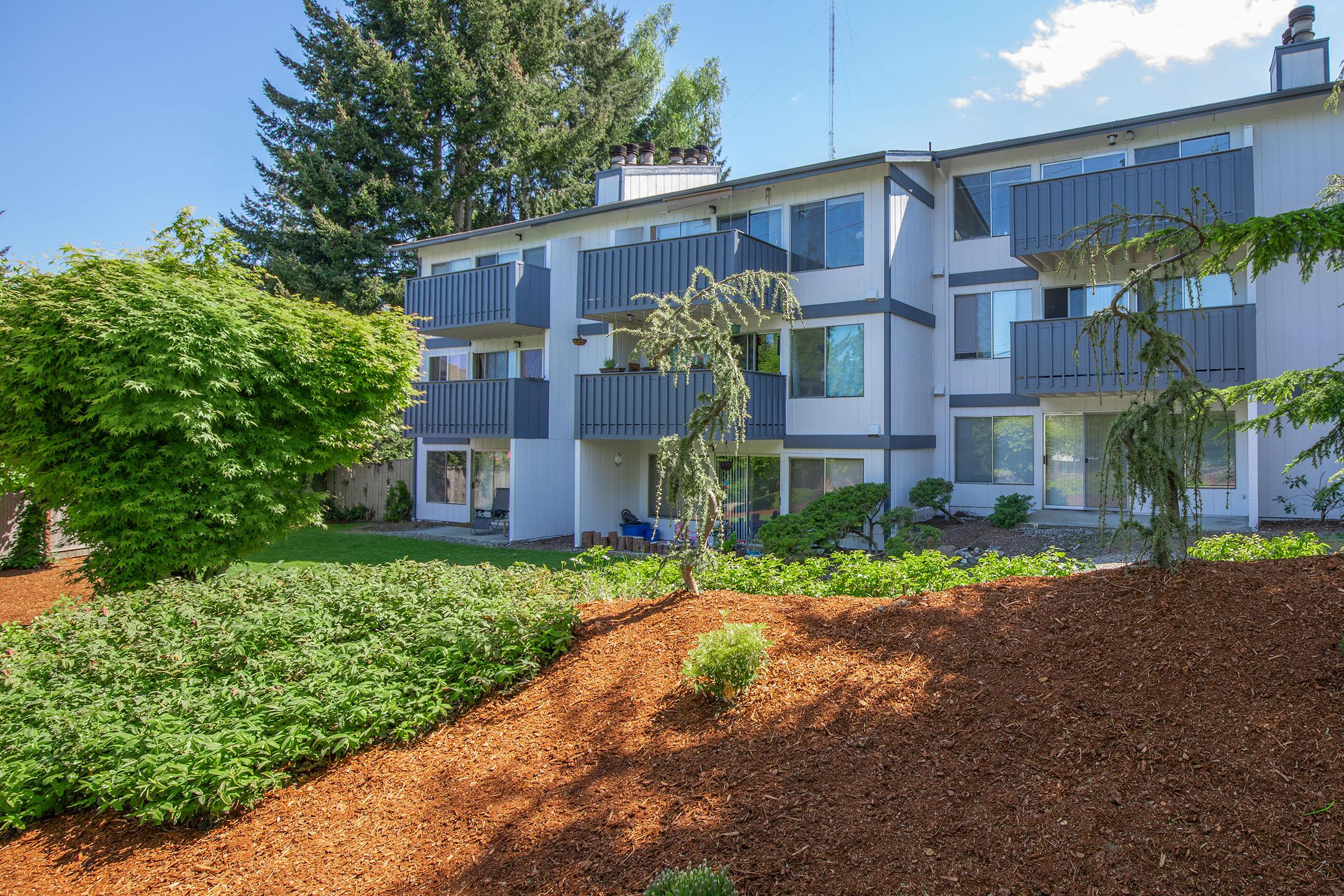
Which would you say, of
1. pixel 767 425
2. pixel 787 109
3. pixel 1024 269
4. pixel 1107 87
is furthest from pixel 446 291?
pixel 1107 87

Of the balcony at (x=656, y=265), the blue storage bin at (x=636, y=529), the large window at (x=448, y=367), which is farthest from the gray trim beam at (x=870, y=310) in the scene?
the large window at (x=448, y=367)

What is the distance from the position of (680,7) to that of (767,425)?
26.0 metres

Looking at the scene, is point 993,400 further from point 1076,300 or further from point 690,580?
point 690,580

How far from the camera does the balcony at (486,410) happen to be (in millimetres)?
17938

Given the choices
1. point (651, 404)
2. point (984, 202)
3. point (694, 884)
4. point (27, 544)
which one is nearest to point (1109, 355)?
point (984, 202)

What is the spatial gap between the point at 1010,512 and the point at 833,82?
12506 millimetres

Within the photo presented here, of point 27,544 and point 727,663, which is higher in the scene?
point 727,663

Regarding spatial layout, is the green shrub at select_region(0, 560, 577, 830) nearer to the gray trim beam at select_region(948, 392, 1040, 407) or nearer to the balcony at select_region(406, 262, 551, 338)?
the gray trim beam at select_region(948, 392, 1040, 407)

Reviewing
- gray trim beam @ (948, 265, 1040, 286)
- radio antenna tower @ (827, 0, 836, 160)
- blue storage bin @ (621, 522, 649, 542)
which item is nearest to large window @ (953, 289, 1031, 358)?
gray trim beam @ (948, 265, 1040, 286)

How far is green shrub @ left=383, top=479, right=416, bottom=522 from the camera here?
22.9m

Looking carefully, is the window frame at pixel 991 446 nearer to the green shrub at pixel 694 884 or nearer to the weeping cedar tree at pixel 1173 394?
the weeping cedar tree at pixel 1173 394

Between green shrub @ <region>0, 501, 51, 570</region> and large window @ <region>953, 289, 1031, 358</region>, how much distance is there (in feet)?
59.4

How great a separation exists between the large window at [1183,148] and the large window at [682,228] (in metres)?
8.51

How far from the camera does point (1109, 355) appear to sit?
13617 mm
